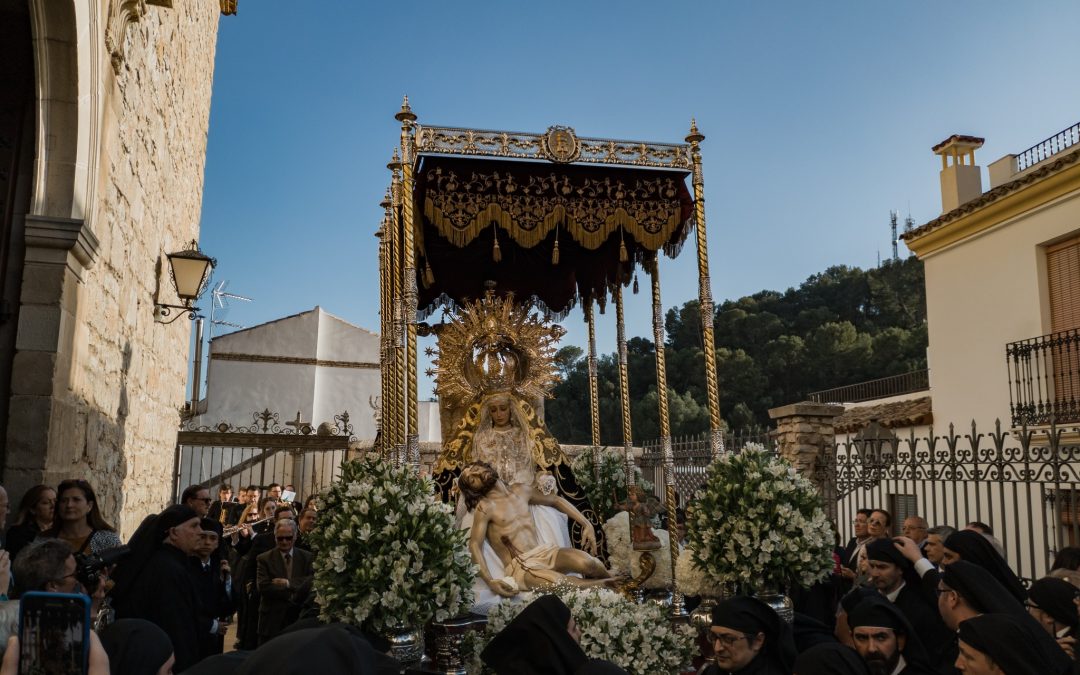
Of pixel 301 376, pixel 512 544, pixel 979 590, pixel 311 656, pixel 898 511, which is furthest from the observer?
pixel 301 376

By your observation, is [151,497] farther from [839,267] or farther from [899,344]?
[839,267]

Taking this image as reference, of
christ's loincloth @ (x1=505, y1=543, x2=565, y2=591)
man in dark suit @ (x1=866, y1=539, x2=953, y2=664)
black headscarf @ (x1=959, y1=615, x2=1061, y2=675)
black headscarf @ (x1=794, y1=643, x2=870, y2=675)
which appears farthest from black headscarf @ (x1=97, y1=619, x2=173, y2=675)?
christ's loincloth @ (x1=505, y1=543, x2=565, y2=591)

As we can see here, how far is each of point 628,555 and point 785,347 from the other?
1014 inches

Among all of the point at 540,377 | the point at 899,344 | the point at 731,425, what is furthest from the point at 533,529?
the point at 899,344

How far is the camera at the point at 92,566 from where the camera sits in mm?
3273

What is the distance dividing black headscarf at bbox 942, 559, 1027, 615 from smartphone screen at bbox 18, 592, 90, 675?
2917 millimetres

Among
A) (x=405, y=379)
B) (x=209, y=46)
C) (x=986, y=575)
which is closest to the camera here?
(x=986, y=575)

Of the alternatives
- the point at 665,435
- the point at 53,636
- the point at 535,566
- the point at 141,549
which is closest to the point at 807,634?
the point at 535,566

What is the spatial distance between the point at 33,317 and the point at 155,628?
3.07 meters

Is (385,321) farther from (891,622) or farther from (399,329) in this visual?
(891,622)

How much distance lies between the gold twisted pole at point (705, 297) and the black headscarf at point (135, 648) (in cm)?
464

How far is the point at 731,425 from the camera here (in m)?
28.0

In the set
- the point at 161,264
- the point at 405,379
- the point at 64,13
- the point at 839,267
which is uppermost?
the point at 839,267

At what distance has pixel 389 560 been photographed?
4.47 meters
